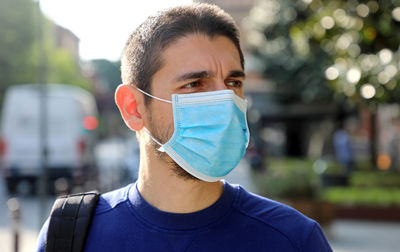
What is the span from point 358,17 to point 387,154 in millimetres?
25094

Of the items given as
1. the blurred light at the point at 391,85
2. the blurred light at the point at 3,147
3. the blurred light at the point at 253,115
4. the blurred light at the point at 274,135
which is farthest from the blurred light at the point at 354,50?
the blurred light at the point at 274,135

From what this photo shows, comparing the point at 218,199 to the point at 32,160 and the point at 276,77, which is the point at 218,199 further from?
the point at 276,77

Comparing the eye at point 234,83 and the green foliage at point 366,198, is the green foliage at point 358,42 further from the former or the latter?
the green foliage at point 366,198

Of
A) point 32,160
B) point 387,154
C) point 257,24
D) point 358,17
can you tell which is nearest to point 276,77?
point 257,24

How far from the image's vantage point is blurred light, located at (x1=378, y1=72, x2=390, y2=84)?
229 inches

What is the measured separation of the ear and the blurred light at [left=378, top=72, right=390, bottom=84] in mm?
3841

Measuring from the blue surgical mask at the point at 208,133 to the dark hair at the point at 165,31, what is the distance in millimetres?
135

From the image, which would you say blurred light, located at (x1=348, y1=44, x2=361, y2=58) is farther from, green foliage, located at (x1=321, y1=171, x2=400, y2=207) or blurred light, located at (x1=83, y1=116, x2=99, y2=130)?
blurred light, located at (x1=83, y1=116, x2=99, y2=130)

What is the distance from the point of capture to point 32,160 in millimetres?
16812

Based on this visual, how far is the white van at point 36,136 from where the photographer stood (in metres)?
16.7

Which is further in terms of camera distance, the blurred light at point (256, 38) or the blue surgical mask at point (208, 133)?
the blurred light at point (256, 38)

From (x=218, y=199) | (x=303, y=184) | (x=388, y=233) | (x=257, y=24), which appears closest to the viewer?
(x=218, y=199)

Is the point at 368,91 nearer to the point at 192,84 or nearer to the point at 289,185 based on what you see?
the point at 192,84

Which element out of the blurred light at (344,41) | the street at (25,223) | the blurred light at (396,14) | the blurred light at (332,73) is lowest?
the street at (25,223)
